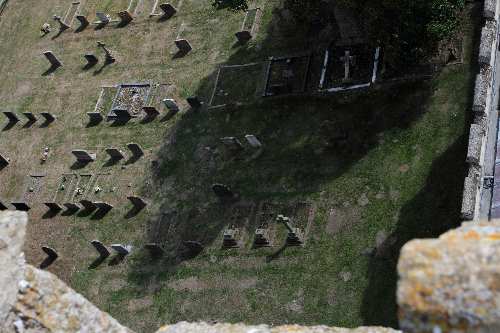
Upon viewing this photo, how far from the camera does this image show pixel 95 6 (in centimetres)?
3862

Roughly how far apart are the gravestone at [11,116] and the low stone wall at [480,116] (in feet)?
76.2

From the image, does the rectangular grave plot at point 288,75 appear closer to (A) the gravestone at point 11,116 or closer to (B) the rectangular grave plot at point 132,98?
(B) the rectangular grave plot at point 132,98

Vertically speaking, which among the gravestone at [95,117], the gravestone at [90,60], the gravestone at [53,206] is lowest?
the gravestone at [53,206]

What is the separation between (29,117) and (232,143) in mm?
12276

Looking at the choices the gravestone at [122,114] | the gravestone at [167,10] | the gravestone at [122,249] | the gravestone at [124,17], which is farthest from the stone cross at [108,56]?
the gravestone at [122,249]

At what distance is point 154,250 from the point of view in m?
26.2

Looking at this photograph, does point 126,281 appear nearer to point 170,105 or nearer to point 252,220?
point 252,220

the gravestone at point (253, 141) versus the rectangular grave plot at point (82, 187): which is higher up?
the gravestone at point (253, 141)

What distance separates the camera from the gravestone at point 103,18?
37.0 m

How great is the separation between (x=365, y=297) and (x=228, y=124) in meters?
10.5

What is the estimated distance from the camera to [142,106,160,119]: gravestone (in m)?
30.9

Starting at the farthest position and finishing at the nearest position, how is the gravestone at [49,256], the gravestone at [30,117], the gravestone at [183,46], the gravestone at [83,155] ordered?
the gravestone at [30,117] → the gravestone at [183,46] → the gravestone at [83,155] → the gravestone at [49,256]

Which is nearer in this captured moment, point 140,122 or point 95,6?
point 140,122

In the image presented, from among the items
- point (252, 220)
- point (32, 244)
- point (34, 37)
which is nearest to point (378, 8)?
point (252, 220)
